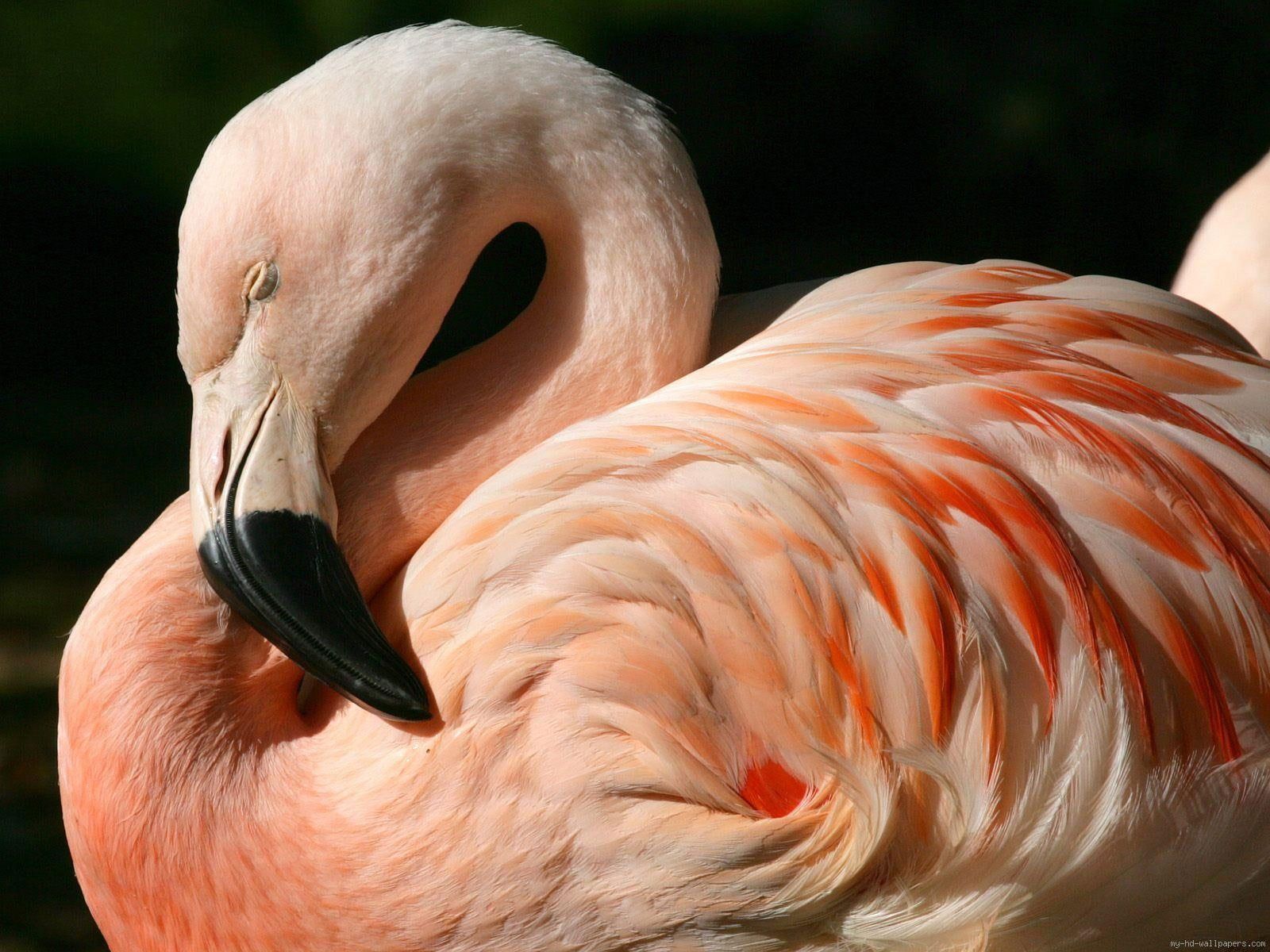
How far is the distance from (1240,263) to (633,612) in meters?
1.53

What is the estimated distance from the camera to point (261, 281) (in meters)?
1.43

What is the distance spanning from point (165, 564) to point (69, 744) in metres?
0.23

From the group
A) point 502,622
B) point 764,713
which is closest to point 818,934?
point 764,713

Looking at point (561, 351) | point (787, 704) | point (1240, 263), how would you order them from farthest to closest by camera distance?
point (1240, 263) → point (561, 351) → point (787, 704)

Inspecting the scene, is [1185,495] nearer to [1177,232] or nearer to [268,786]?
[268,786]

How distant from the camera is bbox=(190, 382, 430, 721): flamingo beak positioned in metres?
1.37

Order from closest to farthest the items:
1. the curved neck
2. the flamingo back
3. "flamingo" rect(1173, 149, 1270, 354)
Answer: the flamingo back → the curved neck → "flamingo" rect(1173, 149, 1270, 354)

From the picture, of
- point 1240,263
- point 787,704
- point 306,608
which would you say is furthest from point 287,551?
point 1240,263

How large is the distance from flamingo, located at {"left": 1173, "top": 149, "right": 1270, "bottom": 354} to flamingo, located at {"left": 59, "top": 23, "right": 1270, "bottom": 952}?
2.81 ft

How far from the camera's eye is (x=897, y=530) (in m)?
1.36

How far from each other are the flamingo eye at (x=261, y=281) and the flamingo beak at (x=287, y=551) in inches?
3.9

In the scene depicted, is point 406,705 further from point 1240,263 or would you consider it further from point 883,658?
point 1240,263

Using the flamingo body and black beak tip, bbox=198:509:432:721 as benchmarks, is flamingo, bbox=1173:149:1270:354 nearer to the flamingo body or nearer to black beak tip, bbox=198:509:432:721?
the flamingo body

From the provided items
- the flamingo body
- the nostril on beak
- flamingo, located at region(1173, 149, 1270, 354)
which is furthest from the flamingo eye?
flamingo, located at region(1173, 149, 1270, 354)
